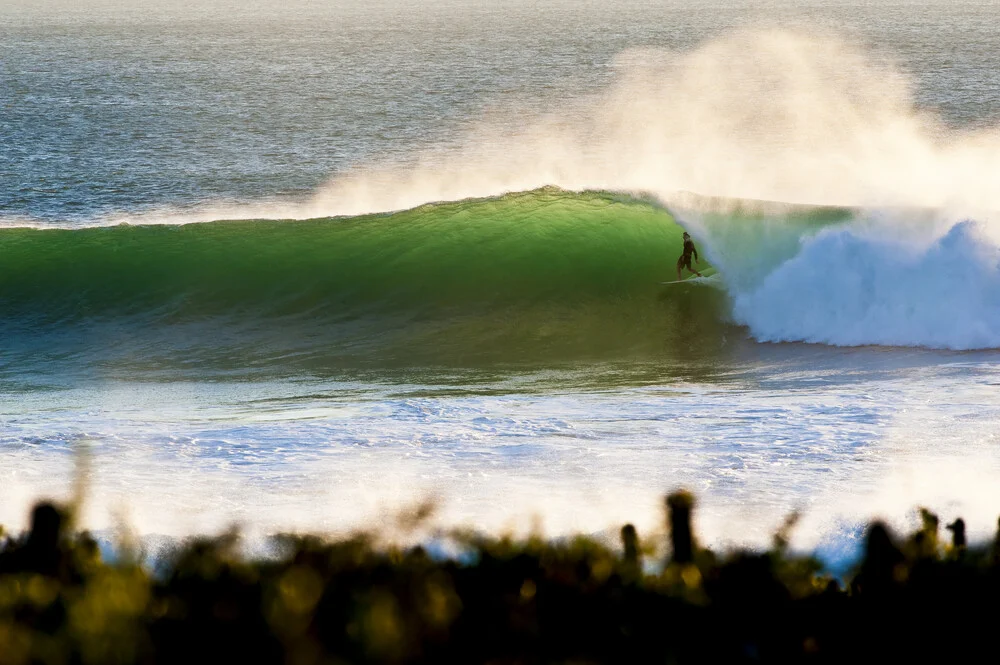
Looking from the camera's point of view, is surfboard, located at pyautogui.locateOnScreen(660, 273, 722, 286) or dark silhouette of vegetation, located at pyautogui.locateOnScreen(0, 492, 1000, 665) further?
surfboard, located at pyautogui.locateOnScreen(660, 273, 722, 286)

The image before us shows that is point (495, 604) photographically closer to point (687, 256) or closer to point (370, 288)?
point (687, 256)

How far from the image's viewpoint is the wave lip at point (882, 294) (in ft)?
43.8

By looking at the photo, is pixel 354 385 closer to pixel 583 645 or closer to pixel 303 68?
pixel 583 645

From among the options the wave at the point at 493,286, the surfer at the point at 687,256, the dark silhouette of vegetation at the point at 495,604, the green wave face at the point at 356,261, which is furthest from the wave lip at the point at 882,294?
the dark silhouette of vegetation at the point at 495,604

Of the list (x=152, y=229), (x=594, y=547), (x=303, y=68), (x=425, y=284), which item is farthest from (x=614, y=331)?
(x=303, y=68)

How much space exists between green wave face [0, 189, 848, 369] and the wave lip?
2.47 feet

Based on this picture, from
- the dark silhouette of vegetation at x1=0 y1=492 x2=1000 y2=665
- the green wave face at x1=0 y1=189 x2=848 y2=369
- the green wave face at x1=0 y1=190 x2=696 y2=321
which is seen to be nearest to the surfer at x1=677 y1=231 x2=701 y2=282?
the green wave face at x1=0 y1=189 x2=848 y2=369

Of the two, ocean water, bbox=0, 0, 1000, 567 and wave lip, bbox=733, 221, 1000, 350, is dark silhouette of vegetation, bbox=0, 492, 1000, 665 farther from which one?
wave lip, bbox=733, 221, 1000, 350

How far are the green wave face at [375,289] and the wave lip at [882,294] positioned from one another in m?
0.75

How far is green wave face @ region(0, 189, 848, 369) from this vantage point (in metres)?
14.2

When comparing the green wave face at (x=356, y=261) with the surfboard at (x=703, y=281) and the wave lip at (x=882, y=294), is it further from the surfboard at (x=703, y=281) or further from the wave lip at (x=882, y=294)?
the wave lip at (x=882, y=294)

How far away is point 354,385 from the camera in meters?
12.3

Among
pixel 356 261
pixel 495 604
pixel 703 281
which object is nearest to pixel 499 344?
pixel 703 281

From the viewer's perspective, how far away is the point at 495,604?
2.58 metres
